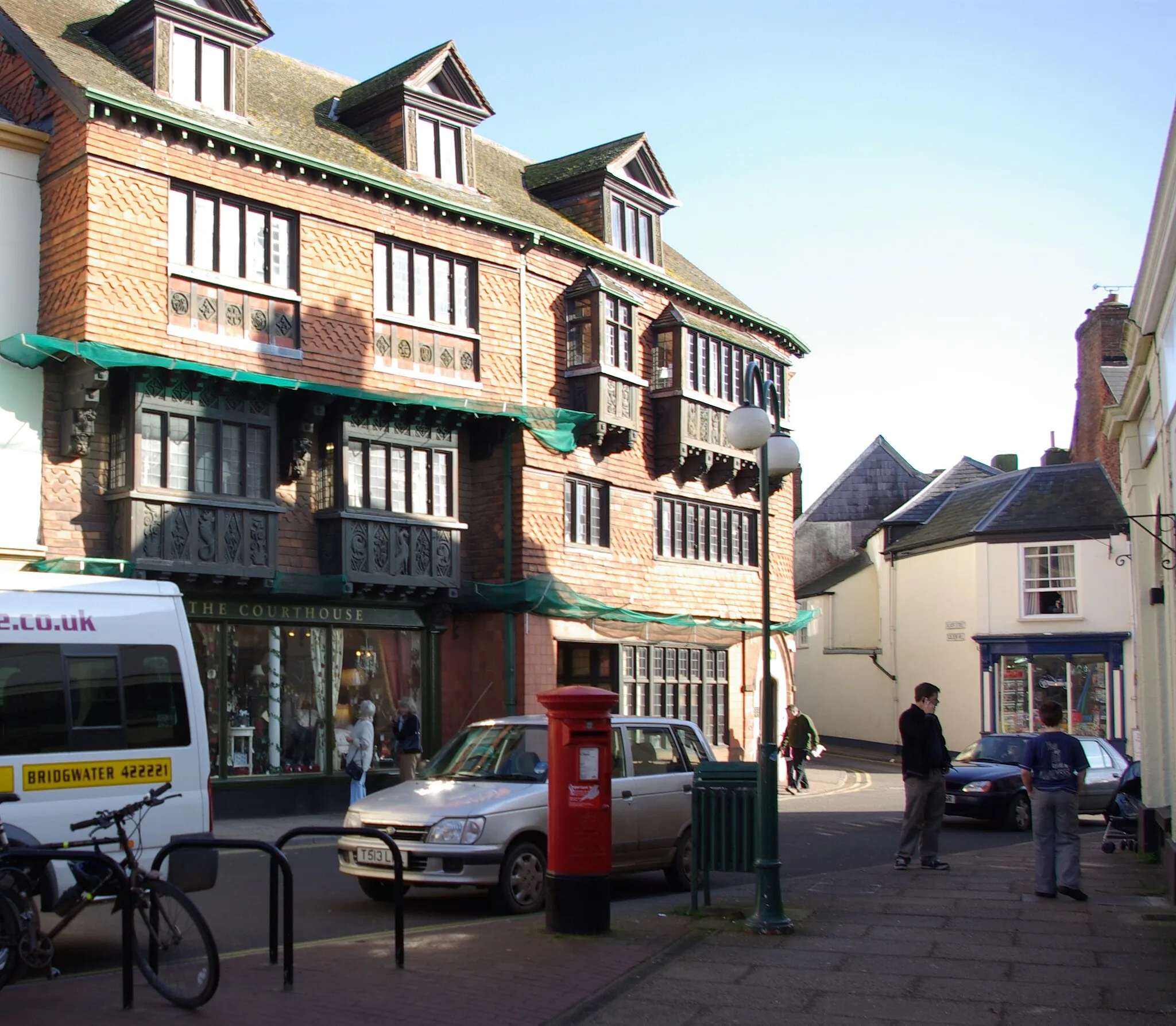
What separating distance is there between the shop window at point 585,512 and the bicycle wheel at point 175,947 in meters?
17.9

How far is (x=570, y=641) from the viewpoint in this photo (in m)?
25.0

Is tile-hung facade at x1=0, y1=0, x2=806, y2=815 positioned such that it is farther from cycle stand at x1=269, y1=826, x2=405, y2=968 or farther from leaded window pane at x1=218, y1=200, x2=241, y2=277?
cycle stand at x1=269, y1=826, x2=405, y2=968

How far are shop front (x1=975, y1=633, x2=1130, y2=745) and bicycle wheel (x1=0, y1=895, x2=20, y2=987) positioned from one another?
30593 mm

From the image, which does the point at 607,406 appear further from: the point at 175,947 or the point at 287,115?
the point at 175,947

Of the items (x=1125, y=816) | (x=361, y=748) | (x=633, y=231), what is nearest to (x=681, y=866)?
(x=1125, y=816)

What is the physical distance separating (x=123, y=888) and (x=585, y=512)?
62.6 ft

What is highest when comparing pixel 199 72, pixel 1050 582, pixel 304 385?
pixel 199 72

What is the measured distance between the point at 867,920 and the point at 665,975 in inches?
112

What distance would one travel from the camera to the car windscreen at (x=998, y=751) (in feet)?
71.1

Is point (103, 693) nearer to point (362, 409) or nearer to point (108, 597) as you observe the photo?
point (108, 597)

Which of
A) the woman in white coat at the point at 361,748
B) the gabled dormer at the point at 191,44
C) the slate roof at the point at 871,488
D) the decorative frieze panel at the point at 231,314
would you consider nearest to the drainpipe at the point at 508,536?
the woman in white coat at the point at 361,748

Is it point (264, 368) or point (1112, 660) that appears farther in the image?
point (1112, 660)

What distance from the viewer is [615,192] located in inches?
1107

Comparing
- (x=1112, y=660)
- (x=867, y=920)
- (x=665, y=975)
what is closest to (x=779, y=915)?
(x=867, y=920)
